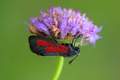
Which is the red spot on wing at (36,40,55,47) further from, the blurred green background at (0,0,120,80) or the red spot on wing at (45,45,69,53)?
the blurred green background at (0,0,120,80)

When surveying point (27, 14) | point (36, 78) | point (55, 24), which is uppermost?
point (27, 14)

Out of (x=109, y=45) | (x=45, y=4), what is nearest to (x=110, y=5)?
(x=109, y=45)

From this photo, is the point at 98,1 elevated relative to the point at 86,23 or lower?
elevated

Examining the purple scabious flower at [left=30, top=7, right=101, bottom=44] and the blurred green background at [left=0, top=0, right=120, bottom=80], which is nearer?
the purple scabious flower at [left=30, top=7, right=101, bottom=44]

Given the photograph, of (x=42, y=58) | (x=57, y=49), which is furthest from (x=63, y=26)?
(x=42, y=58)

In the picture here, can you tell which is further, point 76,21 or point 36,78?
point 36,78

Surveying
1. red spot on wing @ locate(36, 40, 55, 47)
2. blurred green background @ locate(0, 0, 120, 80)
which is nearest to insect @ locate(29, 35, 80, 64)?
red spot on wing @ locate(36, 40, 55, 47)

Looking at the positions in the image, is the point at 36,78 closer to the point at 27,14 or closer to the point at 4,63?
the point at 4,63
